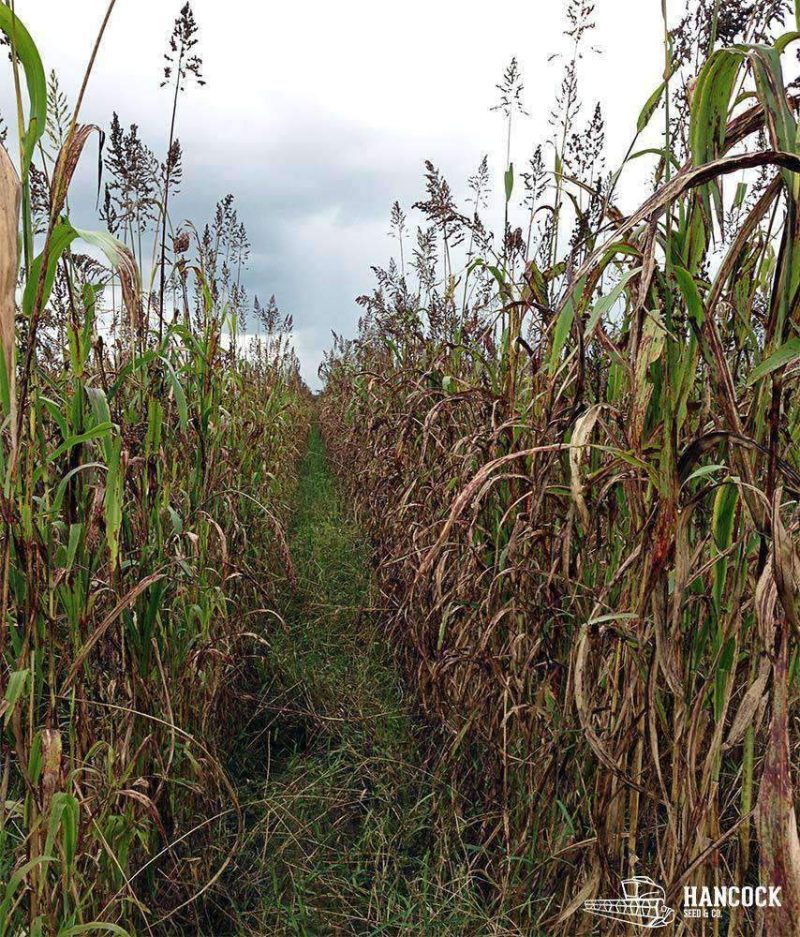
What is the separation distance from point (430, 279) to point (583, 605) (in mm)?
2521

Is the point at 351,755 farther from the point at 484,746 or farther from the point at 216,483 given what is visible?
the point at 216,483

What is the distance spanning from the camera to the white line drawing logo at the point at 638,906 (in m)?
0.98

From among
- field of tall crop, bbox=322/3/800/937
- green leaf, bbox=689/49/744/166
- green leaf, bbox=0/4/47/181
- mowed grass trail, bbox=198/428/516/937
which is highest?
green leaf, bbox=0/4/47/181

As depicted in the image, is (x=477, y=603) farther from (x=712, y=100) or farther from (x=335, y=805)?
(x=712, y=100)

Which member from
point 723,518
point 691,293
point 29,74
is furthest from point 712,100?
point 29,74

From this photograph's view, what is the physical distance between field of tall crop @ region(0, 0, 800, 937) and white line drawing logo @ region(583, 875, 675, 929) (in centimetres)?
2

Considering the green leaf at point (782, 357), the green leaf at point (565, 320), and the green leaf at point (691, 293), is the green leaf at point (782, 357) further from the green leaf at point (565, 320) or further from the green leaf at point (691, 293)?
the green leaf at point (565, 320)

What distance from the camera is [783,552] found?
0.61 metres

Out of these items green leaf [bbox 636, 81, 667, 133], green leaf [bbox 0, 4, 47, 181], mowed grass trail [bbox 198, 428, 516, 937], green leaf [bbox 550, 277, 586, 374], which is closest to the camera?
green leaf [bbox 0, 4, 47, 181]

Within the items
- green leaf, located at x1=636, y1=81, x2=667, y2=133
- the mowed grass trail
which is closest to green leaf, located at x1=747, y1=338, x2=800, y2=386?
green leaf, located at x1=636, y1=81, x2=667, y2=133

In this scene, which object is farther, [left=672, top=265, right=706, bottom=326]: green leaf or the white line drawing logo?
the white line drawing logo

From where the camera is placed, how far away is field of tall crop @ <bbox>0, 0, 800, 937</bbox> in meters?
0.75

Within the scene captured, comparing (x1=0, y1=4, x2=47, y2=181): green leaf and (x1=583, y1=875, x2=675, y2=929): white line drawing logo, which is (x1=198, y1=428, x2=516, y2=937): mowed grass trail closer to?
(x1=583, y1=875, x2=675, y2=929): white line drawing logo

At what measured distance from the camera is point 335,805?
187cm
